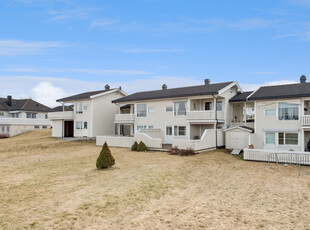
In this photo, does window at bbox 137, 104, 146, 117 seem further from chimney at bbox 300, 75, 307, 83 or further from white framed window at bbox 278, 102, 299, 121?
chimney at bbox 300, 75, 307, 83

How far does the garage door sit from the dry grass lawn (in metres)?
7.47

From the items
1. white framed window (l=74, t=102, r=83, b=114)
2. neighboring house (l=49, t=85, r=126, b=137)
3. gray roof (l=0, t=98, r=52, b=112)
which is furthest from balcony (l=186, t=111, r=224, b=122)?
gray roof (l=0, t=98, r=52, b=112)

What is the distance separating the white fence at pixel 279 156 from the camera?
18188mm

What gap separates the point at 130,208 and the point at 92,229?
2.06m

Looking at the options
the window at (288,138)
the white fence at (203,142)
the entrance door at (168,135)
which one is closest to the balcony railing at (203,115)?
the white fence at (203,142)

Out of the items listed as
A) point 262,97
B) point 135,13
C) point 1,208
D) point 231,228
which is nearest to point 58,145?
point 135,13

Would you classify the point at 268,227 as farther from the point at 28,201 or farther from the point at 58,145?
the point at 58,145

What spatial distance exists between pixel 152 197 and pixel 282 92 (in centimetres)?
1937

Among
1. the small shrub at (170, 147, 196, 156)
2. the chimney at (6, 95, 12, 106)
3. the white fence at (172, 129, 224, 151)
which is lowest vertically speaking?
the small shrub at (170, 147, 196, 156)

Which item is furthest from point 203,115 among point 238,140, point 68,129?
point 68,129

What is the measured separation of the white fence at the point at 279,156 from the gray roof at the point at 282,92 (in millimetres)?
6177

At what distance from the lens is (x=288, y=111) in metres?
22.5

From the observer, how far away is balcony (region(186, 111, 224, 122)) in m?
26.5

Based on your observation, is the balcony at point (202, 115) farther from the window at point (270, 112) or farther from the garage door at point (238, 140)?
the window at point (270, 112)
